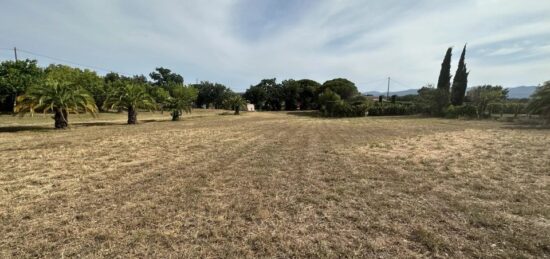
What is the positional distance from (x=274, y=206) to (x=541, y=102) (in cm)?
2675

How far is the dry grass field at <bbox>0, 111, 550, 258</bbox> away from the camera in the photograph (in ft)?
11.1

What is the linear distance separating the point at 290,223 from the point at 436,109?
35.8 m

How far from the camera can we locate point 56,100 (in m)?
15.9

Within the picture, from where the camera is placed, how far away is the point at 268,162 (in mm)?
7895

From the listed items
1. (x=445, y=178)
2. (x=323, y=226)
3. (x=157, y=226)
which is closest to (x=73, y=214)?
(x=157, y=226)

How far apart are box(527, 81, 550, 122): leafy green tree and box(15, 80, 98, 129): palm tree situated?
32.2 metres

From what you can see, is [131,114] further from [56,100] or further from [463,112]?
[463,112]

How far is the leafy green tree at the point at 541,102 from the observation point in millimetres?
21219

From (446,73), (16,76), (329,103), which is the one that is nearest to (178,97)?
(16,76)

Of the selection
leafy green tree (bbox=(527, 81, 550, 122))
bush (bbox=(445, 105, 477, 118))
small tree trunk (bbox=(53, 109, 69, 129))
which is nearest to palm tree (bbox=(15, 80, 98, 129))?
small tree trunk (bbox=(53, 109, 69, 129))

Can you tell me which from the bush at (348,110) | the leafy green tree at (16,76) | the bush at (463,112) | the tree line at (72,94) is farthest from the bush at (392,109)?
the leafy green tree at (16,76)

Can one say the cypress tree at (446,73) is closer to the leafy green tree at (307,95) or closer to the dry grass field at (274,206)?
the leafy green tree at (307,95)

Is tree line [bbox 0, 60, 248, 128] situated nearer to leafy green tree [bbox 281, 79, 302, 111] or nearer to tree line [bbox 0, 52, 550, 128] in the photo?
tree line [bbox 0, 52, 550, 128]

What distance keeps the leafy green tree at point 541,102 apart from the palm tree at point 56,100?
32.2 metres
